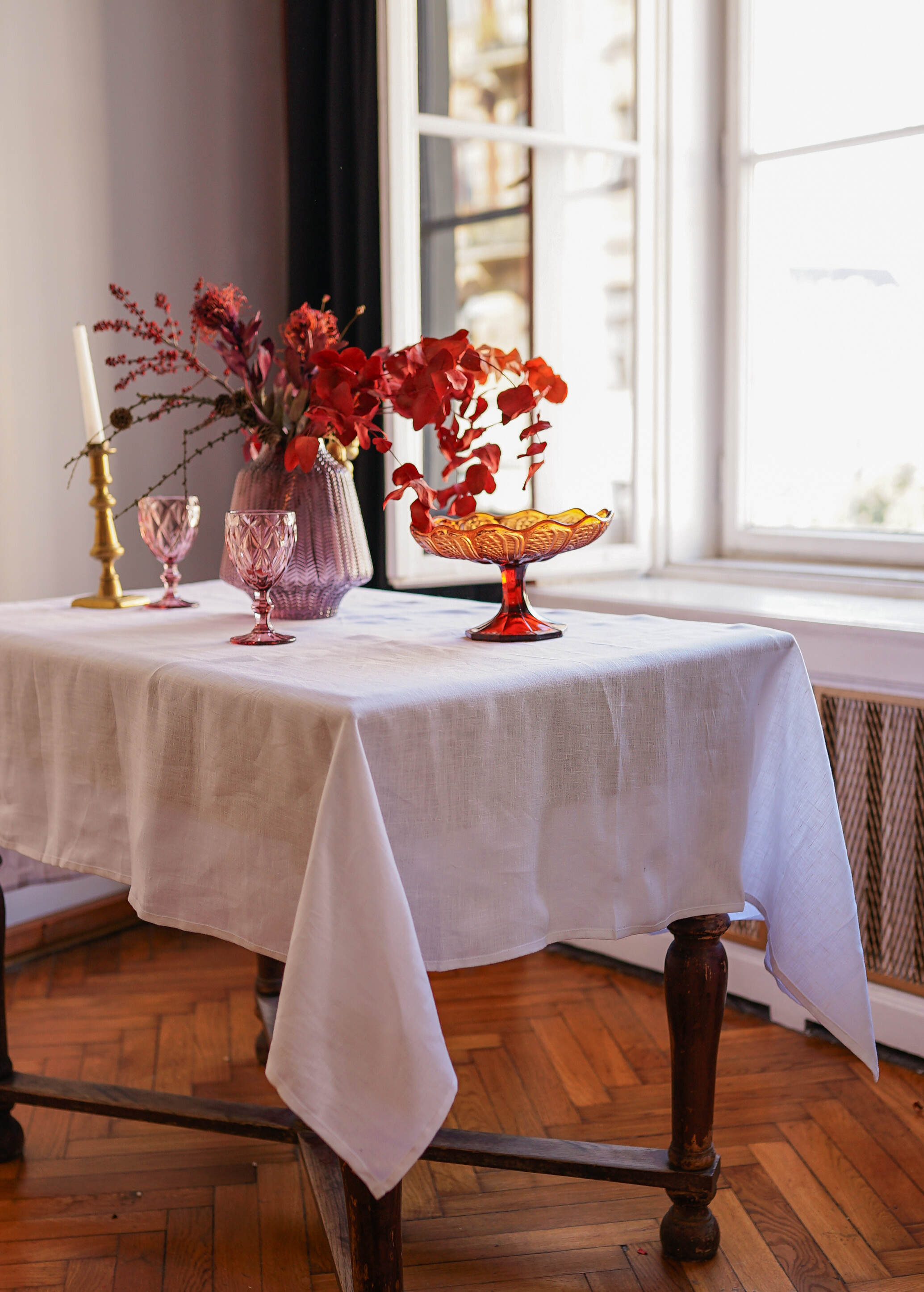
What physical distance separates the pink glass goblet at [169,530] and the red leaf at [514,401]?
1.88ft

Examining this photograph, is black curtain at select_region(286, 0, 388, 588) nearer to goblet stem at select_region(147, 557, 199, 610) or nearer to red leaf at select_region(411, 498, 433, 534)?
goblet stem at select_region(147, 557, 199, 610)

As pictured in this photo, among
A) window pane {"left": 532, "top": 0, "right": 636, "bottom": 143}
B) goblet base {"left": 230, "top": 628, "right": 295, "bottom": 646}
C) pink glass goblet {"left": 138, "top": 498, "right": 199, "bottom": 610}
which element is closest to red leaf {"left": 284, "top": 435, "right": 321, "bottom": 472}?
goblet base {"left": 230, "top": 628, "right": 295, "bottom": 646}

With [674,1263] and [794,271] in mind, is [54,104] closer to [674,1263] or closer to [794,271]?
[794,271]

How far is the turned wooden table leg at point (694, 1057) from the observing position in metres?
1.51

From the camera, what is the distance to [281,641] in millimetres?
1484

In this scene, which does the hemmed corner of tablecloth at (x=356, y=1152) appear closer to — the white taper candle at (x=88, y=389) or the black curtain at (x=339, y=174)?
the white taper candle at (x=88, y=389)

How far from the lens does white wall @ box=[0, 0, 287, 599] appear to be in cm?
252

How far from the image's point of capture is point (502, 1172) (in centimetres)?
186

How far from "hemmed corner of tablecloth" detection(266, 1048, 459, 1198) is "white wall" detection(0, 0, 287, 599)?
1.74 meters

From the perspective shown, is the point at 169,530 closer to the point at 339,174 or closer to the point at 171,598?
the point at 171,598

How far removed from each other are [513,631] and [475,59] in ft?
5.00

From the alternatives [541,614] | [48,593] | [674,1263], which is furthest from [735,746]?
[48,593]

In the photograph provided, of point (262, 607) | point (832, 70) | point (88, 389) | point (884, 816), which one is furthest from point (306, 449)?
point (832, 70)

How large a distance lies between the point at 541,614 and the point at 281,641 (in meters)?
0.40
